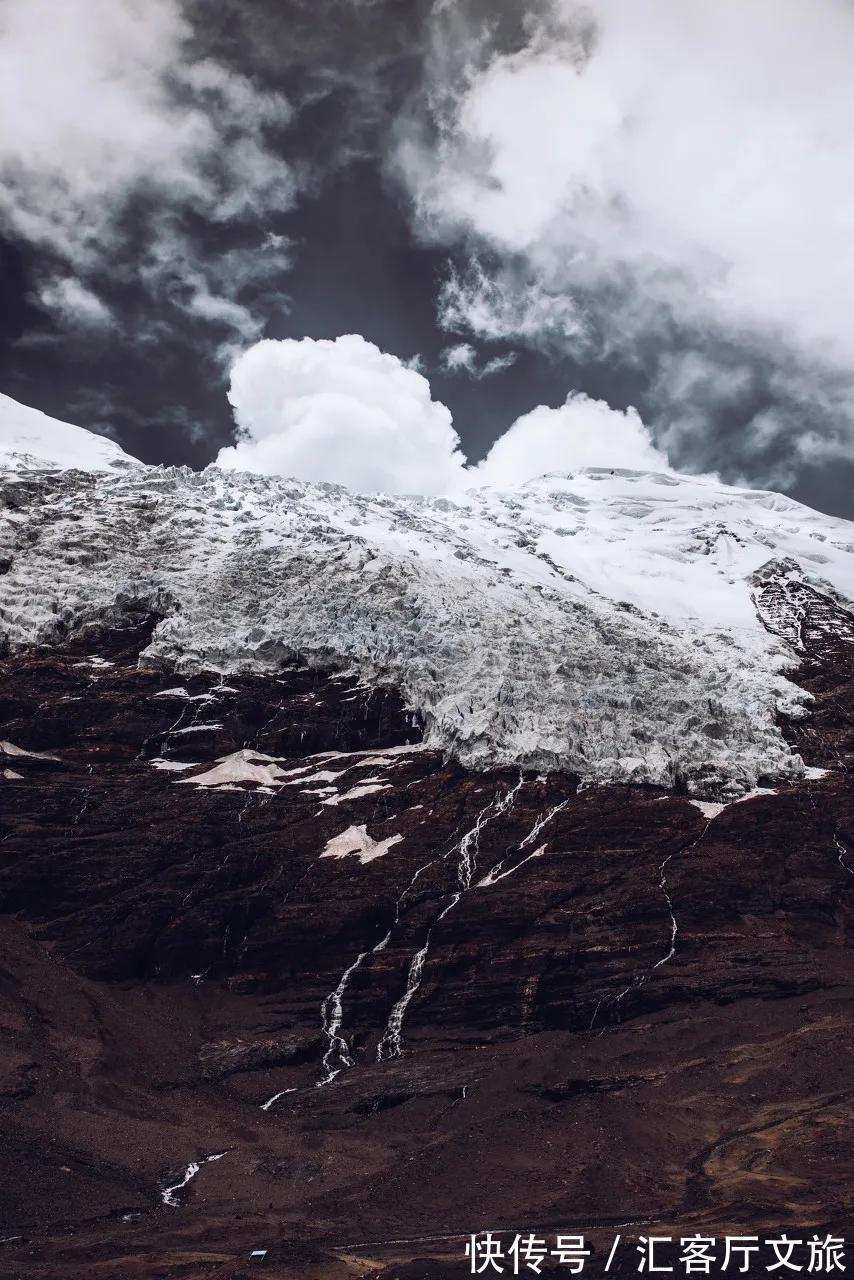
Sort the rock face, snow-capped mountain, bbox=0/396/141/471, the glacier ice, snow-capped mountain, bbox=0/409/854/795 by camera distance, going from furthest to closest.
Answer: snow-capped mountain, bbox=0/396/141/471 → snow-capped mountain, bbox=0/409/854/795 → the glacier ice → the rock face

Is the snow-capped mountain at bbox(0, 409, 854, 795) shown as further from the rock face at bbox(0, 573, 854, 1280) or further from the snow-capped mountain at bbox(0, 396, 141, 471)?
the snow-capped mountain at bbox(0, 396, 141, 471)

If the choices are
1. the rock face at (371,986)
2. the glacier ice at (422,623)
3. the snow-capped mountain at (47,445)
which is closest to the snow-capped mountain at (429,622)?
the glacier ice at (422,623)

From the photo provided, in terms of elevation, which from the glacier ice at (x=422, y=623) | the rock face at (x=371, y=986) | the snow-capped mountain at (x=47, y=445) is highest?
the snow-capped mountain at (x=47, y=445)

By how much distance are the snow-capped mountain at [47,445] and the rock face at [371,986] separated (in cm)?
4878

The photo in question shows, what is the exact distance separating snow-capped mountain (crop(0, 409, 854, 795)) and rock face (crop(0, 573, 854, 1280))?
13.0 feet

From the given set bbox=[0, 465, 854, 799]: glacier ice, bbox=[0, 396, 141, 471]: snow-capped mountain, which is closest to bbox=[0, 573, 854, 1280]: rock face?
bbox=[0, 465, 854, 799]: glacier ice

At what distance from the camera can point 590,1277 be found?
3612 cm

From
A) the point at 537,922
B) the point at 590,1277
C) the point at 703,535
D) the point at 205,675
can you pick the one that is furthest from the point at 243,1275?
the point at 703,535

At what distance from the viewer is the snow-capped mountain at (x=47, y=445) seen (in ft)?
433

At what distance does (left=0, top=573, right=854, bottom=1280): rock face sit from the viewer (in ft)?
Result: 150

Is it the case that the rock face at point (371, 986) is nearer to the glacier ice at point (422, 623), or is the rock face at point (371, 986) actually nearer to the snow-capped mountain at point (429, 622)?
the glacier ice at point (422, 623)

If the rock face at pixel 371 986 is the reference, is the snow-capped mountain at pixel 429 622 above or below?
above

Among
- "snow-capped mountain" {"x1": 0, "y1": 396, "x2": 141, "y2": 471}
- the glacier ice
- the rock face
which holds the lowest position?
the rock face

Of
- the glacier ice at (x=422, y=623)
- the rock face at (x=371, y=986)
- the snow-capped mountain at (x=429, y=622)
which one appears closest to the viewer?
the rock face at (x=371, y=986)
